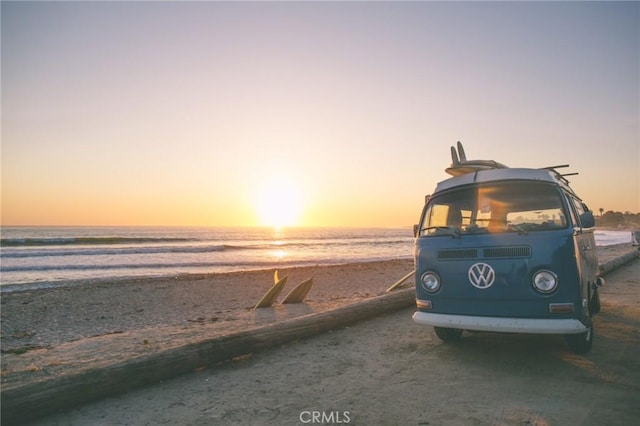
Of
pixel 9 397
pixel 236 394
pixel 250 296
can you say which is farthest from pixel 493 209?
pixel 250 296

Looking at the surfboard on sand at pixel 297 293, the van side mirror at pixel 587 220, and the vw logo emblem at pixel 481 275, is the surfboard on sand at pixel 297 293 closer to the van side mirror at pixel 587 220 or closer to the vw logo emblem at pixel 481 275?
the vw logo emblem at pixel 481 275

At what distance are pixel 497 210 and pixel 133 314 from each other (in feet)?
31.0

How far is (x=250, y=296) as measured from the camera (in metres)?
13.2

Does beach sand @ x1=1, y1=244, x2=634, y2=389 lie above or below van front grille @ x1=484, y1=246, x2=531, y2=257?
below

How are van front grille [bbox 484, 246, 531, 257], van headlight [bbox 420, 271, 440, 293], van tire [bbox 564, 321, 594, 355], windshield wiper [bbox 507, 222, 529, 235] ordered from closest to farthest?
van front grille [bbox 484, 246, 531, 257]
windshield wiper [bbox 507, 222, 529, 235]
van tire [bbox 564, 321, 594, 355]
van headlight [bbox 420, 271, 440, 293]

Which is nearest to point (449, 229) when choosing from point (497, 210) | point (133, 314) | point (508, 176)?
point (497, 210)

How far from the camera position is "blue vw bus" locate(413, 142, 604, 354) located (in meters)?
4.64

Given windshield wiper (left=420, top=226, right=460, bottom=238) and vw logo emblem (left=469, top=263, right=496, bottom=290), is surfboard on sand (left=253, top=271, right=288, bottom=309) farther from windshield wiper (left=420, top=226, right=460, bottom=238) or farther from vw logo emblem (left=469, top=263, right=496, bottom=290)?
vw logo emblem (left=469, top=263, right=496, bottom=290)

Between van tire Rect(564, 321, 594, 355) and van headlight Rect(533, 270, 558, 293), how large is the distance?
113 cm

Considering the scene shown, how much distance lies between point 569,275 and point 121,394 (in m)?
5.26

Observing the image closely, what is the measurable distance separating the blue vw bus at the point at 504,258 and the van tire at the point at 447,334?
0.05 ft

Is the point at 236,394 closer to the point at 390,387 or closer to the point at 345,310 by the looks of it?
the point at 390,387

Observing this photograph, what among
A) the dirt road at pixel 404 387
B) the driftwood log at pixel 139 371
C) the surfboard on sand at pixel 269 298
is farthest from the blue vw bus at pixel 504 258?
the surfboard on sand at pixel 269 298

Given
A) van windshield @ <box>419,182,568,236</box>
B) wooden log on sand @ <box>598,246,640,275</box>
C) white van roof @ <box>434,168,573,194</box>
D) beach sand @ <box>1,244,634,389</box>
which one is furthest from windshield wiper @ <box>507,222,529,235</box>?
wooden log on sand @ <box>598,246,640,275</box>
